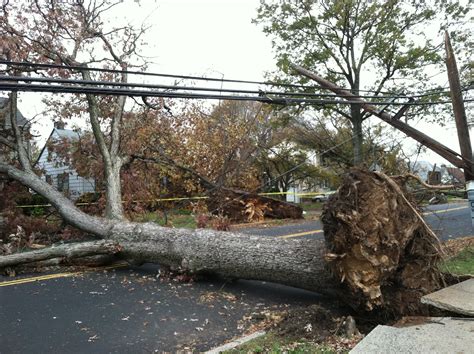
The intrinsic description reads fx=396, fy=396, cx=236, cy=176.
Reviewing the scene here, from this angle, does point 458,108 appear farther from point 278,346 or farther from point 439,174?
point 439,174

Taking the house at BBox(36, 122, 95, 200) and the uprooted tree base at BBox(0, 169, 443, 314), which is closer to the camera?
the uprooted tree base at BBox(0, 169, 443, 314)

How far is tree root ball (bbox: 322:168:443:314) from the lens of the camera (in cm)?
401

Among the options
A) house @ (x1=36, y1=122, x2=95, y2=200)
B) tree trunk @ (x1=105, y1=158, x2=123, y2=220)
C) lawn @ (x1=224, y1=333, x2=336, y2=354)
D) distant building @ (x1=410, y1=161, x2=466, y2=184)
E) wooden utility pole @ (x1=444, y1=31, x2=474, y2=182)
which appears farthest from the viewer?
house @ (x1=36, y1=122, x2=95, y2=200)

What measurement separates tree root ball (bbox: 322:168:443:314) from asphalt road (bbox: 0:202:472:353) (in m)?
0.51

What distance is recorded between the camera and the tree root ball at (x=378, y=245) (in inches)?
158

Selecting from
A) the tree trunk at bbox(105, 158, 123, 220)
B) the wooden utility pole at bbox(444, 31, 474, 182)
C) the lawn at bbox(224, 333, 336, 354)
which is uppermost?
the wooden utility pole at bbox(444, 31, 474, 182)

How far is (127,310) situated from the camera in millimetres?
5027

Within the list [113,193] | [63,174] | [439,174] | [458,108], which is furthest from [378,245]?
[63,174]

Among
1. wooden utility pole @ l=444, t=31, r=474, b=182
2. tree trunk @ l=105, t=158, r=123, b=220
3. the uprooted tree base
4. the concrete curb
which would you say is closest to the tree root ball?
the uprooted tree base

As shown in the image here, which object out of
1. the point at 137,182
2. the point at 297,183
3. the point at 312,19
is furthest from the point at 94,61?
the point at 297,183

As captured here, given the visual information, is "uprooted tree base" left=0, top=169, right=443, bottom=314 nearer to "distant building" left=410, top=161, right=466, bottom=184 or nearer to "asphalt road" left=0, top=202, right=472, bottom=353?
"asphalt road" left=0, top=202, right=472, bottom=353

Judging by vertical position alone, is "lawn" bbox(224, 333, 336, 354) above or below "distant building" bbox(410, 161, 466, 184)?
below

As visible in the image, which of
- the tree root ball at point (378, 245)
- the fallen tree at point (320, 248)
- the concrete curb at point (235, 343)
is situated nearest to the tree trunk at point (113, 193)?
the fallen tree at point (320, 248)

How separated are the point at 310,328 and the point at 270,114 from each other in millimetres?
18960
